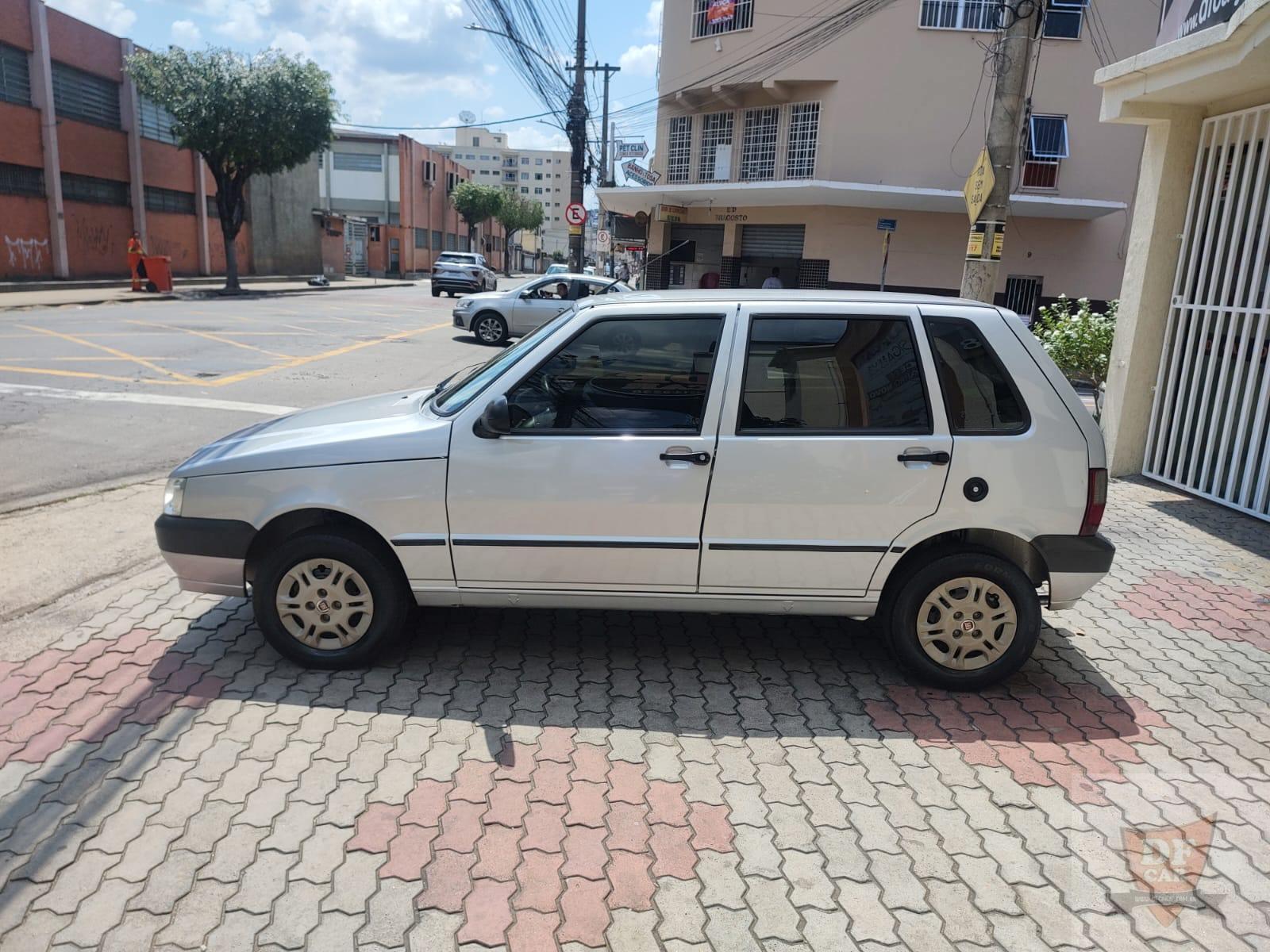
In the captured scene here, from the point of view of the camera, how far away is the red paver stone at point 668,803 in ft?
10.5

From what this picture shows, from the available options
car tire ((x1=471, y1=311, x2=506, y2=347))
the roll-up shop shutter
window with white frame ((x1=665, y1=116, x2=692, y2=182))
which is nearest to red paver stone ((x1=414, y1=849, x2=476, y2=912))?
car tire ((x1=471, y1=311, x2=506, y2=347))

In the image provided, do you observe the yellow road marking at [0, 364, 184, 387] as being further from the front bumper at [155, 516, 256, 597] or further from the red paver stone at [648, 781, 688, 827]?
the red paver stone at [648, 781, 688, 827]

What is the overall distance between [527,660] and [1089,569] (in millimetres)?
2606

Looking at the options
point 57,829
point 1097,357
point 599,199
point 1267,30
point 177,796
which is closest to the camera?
point 57,829

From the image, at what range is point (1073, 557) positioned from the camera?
13.1ft

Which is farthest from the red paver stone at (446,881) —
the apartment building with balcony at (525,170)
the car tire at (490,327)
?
the apartment building with balcony at (525,170)

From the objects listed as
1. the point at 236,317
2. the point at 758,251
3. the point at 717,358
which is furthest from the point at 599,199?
the point at 717,358

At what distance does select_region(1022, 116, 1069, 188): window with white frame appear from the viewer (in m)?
21.7

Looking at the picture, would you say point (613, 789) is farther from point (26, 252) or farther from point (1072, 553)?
point (26, 252)

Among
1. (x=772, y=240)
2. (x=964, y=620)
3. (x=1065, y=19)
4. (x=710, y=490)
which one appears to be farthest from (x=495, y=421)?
(x=1065, y=19)

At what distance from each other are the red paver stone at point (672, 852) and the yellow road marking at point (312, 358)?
35.3 feet

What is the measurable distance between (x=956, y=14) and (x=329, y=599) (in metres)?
22.8

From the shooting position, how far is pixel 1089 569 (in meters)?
4.02

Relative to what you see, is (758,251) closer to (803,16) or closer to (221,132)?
(803,16)
